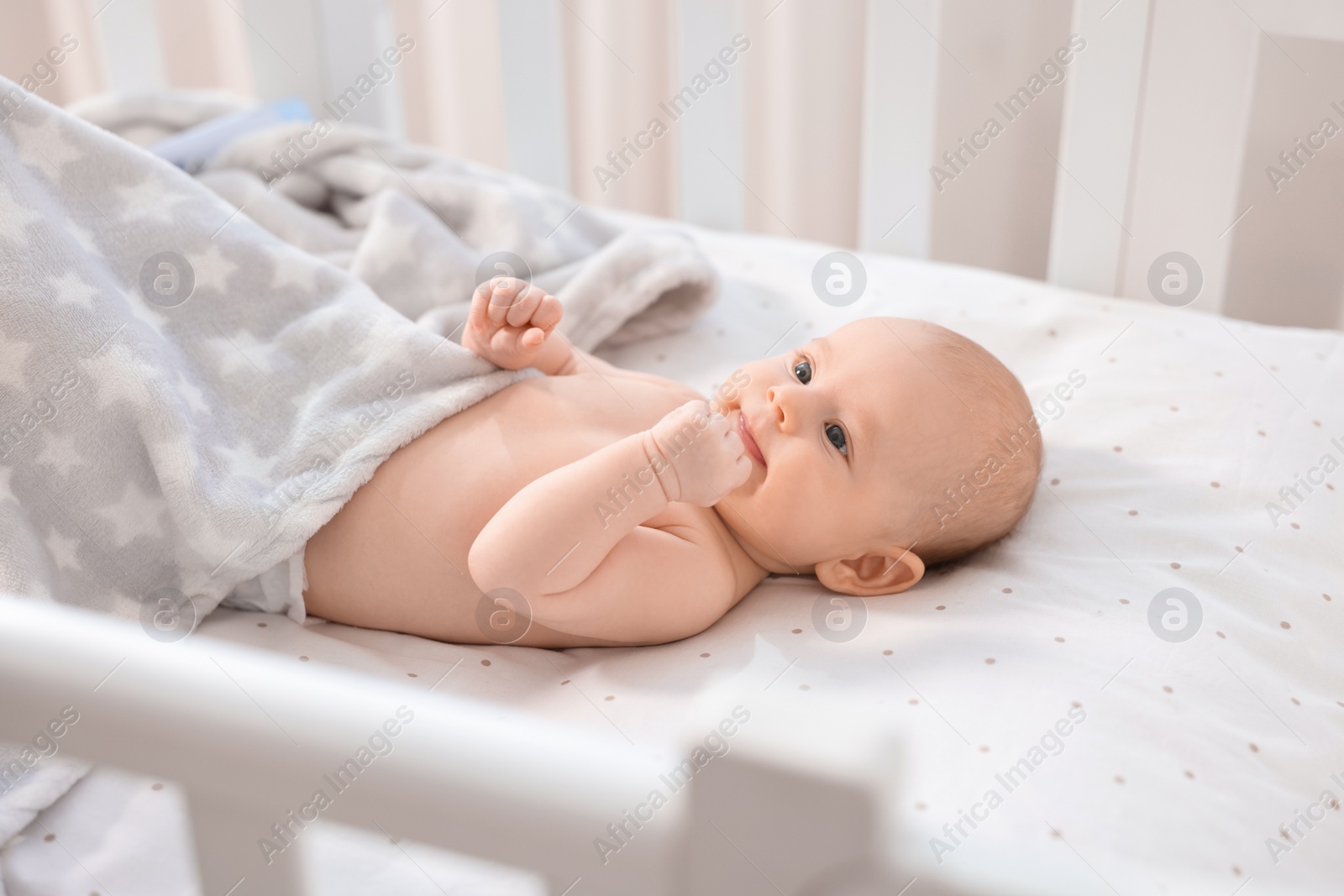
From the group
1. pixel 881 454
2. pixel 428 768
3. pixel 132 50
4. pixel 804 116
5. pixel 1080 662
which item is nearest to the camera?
pixel 428 768

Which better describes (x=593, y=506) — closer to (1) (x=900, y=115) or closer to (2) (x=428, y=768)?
(2) (x=428, y=768)

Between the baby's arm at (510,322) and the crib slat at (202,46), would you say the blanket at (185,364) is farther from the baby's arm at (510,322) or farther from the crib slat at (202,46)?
the crib slat at (202,46)

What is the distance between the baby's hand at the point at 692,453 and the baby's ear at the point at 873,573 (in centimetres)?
15

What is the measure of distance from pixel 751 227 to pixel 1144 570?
117 centimetres

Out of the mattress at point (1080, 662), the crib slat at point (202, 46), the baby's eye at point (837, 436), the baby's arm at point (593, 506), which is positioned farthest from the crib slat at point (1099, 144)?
the crib slat at point (202, 46)

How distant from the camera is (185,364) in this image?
2.82 ft

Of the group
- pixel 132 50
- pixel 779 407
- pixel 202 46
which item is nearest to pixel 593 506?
pixel 779 407

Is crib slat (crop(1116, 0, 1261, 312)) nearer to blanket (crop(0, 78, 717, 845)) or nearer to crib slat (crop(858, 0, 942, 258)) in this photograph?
crib slat (crop(858, 0, 942, 258))

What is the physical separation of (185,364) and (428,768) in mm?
617

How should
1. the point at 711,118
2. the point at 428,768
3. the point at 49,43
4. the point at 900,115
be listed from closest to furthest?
the point at 428,768 → the point at 900,115 → the point at 711,118 → the point at 49,43

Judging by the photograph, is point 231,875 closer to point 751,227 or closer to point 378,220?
point 378,220

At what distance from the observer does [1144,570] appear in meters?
0.81

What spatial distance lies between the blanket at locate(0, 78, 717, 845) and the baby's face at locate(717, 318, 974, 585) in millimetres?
250

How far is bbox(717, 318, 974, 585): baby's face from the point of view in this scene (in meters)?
0.81
